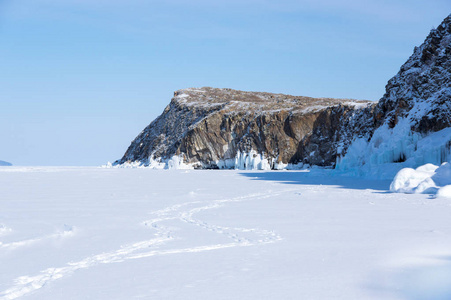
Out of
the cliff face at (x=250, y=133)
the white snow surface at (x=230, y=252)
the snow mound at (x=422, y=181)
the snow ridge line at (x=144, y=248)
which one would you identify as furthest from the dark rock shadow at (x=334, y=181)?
the snow ridge line at (x=144, y=248)

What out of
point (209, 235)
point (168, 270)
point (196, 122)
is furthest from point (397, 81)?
point (196, 122)

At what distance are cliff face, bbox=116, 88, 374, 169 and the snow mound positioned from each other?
1037 inches

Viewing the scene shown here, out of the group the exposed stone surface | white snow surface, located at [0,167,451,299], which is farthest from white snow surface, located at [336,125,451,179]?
white snow surface, located at [0,167,451,299]

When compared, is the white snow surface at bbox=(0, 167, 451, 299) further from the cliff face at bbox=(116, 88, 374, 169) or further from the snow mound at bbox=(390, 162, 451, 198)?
the cliff face at bbox=(116, 88, 374, 169)

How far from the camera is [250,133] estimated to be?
7200cm

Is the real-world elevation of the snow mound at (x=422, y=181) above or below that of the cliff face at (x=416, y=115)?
below

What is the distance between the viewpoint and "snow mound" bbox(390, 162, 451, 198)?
765 inches

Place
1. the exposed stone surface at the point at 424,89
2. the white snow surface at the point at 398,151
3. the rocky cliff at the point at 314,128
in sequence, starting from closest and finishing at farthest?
the white snow surface at the point at 398,151 < the exposed stone surface at the point at 424,89 < the rocky cliff at the point at 314,128

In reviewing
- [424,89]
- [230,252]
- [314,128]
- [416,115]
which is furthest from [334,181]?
[314,128]

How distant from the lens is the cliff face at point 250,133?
63.5 m

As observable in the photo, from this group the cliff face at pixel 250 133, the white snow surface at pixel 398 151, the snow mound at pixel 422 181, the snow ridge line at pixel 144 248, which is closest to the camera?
the snow ridge line at pixel 144 248

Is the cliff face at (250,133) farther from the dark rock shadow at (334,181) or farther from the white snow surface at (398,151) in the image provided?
the dark rock shadow at (334,181)

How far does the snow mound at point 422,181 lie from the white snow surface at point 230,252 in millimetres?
4069

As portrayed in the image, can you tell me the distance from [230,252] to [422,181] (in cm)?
1412
